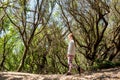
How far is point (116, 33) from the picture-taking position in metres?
23.2

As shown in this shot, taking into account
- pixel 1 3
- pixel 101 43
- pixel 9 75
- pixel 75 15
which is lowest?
pixel 9 75

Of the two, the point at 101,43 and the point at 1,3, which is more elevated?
the point at 1,3

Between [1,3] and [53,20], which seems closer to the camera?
[1,3]

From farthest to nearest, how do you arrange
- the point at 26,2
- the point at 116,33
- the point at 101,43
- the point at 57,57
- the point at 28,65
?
the point at 28,65 < the point at 57,57 < the point at 101,43 < the point at 116,33 < the point at 26,2

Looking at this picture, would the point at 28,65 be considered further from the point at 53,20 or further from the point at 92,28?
the point at 92,28

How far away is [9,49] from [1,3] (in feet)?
52.1

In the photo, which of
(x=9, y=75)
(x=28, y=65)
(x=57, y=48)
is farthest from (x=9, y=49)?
(x=9, y=75)

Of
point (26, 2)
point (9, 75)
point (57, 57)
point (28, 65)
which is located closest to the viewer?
point (9, 75)

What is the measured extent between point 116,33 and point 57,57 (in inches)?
370

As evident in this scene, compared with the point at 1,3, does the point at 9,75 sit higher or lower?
lower

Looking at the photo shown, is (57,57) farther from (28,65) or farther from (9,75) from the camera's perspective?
(9,75)

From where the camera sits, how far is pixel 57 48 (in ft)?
92.6

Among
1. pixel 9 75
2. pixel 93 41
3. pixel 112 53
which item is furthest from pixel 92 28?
pixel 9 75

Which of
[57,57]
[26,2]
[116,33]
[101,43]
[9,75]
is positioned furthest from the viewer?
[57,57]
